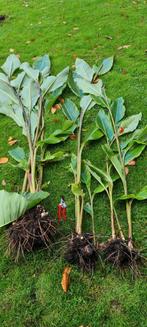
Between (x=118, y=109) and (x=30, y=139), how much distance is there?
930 millimetres

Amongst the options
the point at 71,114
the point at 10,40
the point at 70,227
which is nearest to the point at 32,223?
the point at 70,227

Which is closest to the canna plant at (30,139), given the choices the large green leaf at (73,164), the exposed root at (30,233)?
the exposed root at (30,233)

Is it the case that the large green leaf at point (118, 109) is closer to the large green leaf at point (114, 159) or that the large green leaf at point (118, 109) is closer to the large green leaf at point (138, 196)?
the large green leaf at point (114, 159)

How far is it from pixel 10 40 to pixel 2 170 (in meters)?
2.91

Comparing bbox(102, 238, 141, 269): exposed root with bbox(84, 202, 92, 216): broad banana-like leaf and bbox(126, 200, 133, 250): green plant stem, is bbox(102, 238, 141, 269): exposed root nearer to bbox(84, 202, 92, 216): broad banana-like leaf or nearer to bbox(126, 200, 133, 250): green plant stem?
bbox(126, 200, 133, 250): green plant stem

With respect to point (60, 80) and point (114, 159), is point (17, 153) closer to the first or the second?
point (114, 159)

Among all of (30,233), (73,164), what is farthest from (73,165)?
(30,233)

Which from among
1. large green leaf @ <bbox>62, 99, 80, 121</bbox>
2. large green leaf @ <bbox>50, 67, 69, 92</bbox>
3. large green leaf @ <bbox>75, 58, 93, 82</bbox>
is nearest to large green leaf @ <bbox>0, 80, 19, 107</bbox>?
large green leaf @ <bbox>50, 67, 69, 92</bbox>

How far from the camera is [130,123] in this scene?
14.2 ft

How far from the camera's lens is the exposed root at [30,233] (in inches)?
128

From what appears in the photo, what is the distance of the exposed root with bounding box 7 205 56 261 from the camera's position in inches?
128

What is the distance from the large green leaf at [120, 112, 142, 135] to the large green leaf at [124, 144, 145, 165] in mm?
263

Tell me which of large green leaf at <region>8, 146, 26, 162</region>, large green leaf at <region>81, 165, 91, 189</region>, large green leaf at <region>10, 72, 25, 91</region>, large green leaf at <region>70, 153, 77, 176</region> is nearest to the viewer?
large green leaf at <region>81, 165, 91, 189</region>

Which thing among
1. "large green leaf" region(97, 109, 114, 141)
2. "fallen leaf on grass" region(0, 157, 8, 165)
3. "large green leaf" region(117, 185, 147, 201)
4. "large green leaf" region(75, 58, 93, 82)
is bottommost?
"large green leaf" region(117, 185, 147, 201)
